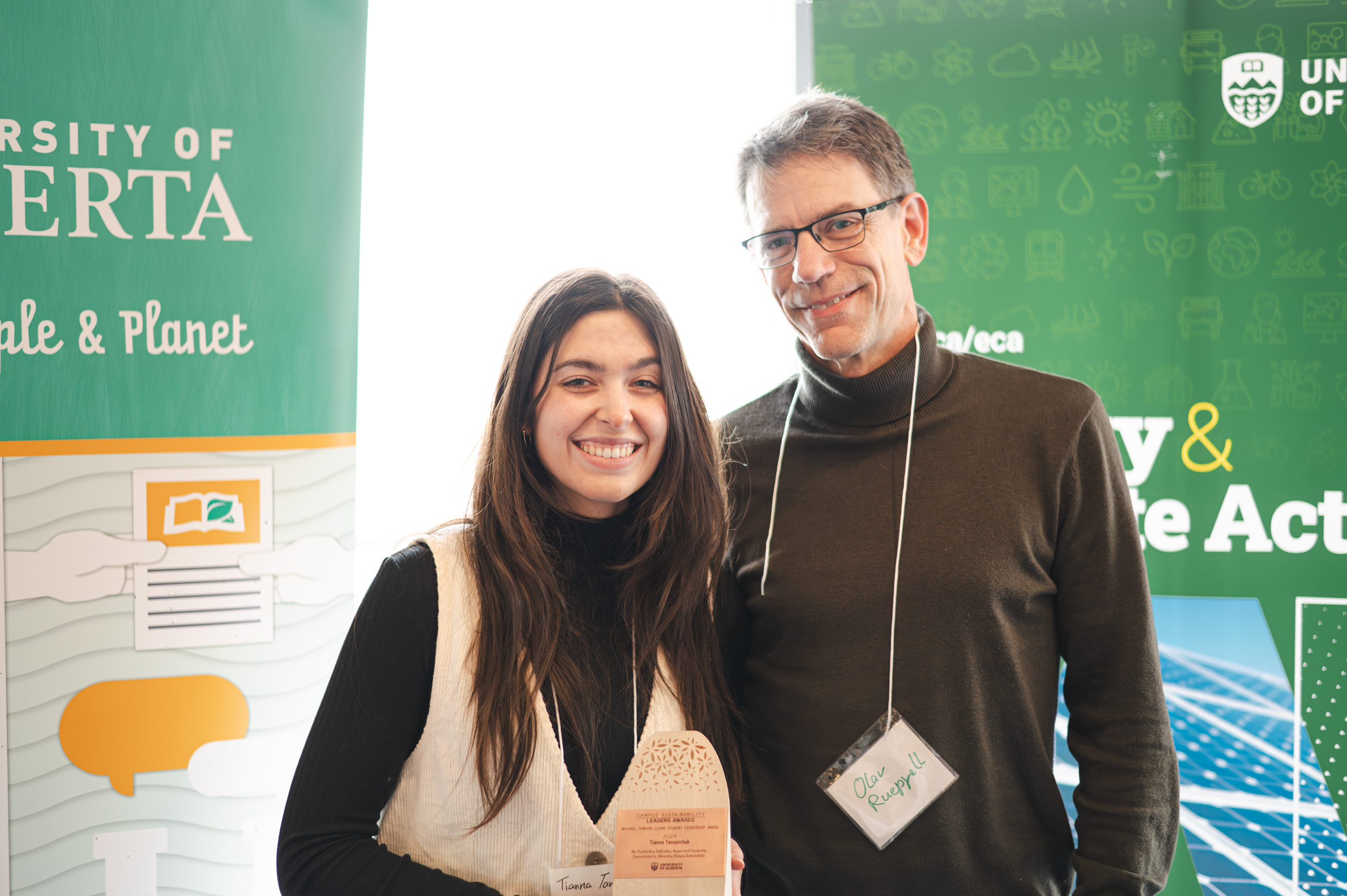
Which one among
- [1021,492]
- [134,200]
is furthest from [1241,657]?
[134,200]

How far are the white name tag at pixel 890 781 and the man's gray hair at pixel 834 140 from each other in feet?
2.81

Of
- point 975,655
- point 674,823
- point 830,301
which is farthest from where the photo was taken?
point 830,301

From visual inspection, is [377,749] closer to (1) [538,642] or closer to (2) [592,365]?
(1) [538,642]

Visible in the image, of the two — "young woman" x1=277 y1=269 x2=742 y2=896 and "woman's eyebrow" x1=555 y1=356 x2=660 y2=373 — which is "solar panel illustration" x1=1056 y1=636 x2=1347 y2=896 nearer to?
"young woman" x1=277 y1=269 x2=742 y2=896

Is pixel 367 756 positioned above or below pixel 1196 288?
below

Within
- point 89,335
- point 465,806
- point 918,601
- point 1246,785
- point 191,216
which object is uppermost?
point 191,216

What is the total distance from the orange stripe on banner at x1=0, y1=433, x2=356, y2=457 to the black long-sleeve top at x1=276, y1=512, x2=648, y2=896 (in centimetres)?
85

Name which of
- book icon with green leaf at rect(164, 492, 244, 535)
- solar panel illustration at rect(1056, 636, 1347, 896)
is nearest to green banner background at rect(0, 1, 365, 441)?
book icon with green leaf at rect(164, 492, 244, 535)

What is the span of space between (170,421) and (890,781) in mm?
1637

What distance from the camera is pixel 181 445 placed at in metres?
1.91

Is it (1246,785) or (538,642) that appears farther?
(1246,785)

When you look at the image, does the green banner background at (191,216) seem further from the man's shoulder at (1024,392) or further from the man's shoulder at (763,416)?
the man's shoulder at (1024,392)

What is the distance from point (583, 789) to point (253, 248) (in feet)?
4.64

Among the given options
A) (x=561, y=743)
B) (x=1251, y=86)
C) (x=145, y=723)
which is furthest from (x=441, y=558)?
(x=1251, y=86)
